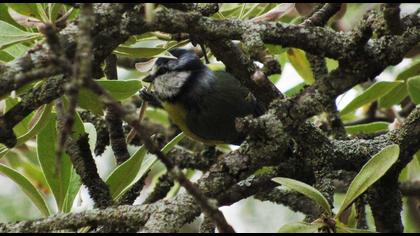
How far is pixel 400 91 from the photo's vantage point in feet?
7.41

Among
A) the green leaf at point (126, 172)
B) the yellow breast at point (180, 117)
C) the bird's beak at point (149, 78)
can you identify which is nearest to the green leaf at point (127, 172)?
the green leaf at point (126, 172)

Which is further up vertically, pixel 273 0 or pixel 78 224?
pixel 273 0

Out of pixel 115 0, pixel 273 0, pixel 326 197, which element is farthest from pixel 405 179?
pixel 115 0

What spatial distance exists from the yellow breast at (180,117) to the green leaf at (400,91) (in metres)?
0.60

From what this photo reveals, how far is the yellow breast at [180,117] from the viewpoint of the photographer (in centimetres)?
248

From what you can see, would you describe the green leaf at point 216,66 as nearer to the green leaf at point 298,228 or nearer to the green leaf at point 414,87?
the green leaf at point 414,87

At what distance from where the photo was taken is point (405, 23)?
5.20 ft

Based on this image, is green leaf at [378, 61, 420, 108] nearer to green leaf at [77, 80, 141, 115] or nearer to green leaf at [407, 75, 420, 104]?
green leaf at [407, 75, 420, 104]

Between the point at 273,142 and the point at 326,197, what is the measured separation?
0.51ft

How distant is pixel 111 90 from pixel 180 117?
0.88 meters

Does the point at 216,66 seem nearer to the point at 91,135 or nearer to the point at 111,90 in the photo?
the point at 91,135

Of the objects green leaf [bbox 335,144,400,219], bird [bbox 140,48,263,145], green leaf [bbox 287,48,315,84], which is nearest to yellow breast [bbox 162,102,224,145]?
bird [bbox 140,48,263,145]

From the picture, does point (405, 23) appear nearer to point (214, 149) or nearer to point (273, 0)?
point (273, 0)

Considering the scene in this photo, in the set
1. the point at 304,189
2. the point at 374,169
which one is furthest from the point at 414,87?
the point at 304,189
